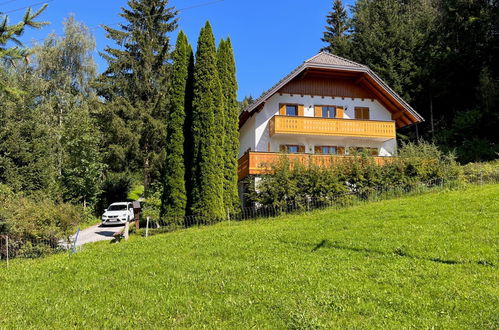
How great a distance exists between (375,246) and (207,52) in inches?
507

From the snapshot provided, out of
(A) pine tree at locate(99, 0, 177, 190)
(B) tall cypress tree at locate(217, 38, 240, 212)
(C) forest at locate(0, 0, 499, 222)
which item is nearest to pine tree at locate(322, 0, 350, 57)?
(C) forest at locate(0, 0, 499, 222)

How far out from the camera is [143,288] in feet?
25.1

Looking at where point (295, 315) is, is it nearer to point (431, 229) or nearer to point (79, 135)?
point (431, 229)

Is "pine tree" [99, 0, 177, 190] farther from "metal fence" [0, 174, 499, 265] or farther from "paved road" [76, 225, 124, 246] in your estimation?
"metal fence" [0, 174, 499, 265]

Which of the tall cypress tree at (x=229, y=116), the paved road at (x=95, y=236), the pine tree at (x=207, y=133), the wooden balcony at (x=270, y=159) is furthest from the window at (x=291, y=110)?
the paved road at (x=95, y=236)

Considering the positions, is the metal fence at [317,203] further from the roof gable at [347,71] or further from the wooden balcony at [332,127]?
the roof gable at [347,71]

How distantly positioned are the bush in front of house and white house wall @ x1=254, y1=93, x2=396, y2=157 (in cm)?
455

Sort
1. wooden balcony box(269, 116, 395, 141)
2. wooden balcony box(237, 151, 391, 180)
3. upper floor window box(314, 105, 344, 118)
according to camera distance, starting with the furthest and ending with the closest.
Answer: upper floor window box(314, 105, 344, 118) < wooden balcony box(269, 116, 395, 141) < wooden balcony box(237, 151, 391, 180)

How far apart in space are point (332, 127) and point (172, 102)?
9422 mm

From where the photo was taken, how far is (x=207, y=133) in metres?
17.7

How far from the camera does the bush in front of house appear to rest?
16.6 metres

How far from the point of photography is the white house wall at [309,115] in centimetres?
2323

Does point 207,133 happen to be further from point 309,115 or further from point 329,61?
point 329,61

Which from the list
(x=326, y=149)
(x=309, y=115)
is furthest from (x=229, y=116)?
(x=326, y=149)
